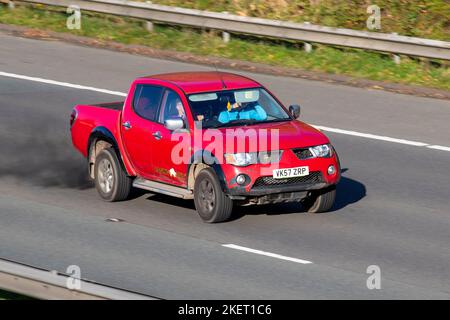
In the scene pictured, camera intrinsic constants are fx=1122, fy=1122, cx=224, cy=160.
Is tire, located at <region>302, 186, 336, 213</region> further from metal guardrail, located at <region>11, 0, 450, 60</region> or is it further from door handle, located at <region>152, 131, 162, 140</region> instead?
metal guardrail, located at <region>11, 0, 450, 60</region>

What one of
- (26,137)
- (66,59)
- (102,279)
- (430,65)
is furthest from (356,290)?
(66,59)

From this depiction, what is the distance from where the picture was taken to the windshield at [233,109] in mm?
13586

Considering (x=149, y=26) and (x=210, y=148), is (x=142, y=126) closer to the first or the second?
(x=210, y=148)

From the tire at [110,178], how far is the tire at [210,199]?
144cm

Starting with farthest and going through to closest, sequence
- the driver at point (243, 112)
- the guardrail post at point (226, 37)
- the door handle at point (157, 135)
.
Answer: the guardrail post at point (226, 37) → the door handle at point (157, 135) → the driver at point (243, 112)

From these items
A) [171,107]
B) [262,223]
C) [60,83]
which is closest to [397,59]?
[60,83]

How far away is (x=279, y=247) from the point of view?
40.6 ft

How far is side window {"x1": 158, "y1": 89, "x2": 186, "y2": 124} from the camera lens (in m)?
13.8

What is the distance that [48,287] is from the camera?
8906 mm

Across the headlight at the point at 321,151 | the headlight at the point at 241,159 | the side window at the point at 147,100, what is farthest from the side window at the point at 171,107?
the headlight at the point at 321,151

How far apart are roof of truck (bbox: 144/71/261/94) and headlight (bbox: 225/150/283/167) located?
1318 millimetres

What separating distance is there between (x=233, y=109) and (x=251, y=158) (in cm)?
104

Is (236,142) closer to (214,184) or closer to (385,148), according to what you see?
(214,184)

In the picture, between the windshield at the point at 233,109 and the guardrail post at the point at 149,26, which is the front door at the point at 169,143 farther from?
the guardrail post at the point at 149,26
